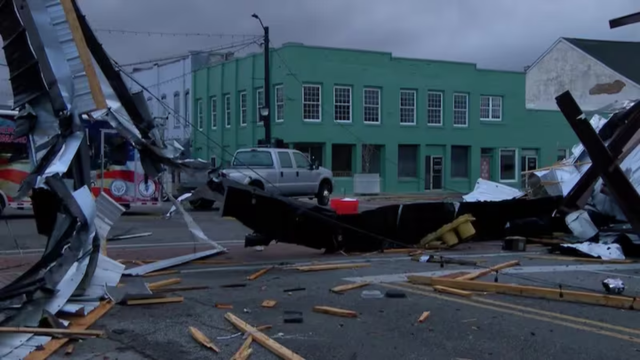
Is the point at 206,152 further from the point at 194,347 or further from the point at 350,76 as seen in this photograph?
the point at 194,347

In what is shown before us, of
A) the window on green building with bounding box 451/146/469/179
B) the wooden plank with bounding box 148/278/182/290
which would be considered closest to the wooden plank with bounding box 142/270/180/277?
the wooden plank with bounding box 148/278/182/290

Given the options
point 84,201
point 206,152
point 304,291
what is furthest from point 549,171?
point 206,152

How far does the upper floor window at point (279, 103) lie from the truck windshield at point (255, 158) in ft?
44.4

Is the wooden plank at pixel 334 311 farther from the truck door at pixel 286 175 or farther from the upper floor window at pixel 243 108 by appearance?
the upper floor window at pixel 243 108

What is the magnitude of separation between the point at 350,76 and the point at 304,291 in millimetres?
30818

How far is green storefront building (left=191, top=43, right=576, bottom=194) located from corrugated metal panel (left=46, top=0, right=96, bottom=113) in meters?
28.3

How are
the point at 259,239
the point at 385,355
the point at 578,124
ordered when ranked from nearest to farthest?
the point at 385,355 < the point at 259,239 < the point at 578,124

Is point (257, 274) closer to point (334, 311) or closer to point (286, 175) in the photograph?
point (334, 311)

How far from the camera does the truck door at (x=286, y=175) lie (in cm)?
2388

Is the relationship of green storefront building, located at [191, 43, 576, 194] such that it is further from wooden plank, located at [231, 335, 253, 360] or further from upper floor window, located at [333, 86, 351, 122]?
wooden plank, located at [231, 335, 253, 360]

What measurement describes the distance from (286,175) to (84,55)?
51.1 ft

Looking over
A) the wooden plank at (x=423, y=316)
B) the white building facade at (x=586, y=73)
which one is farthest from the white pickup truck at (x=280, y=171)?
the white building facade at (x=586, y=73)

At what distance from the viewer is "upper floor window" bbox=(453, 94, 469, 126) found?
42.8 meters

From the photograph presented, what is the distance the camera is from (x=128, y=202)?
2136 cm
